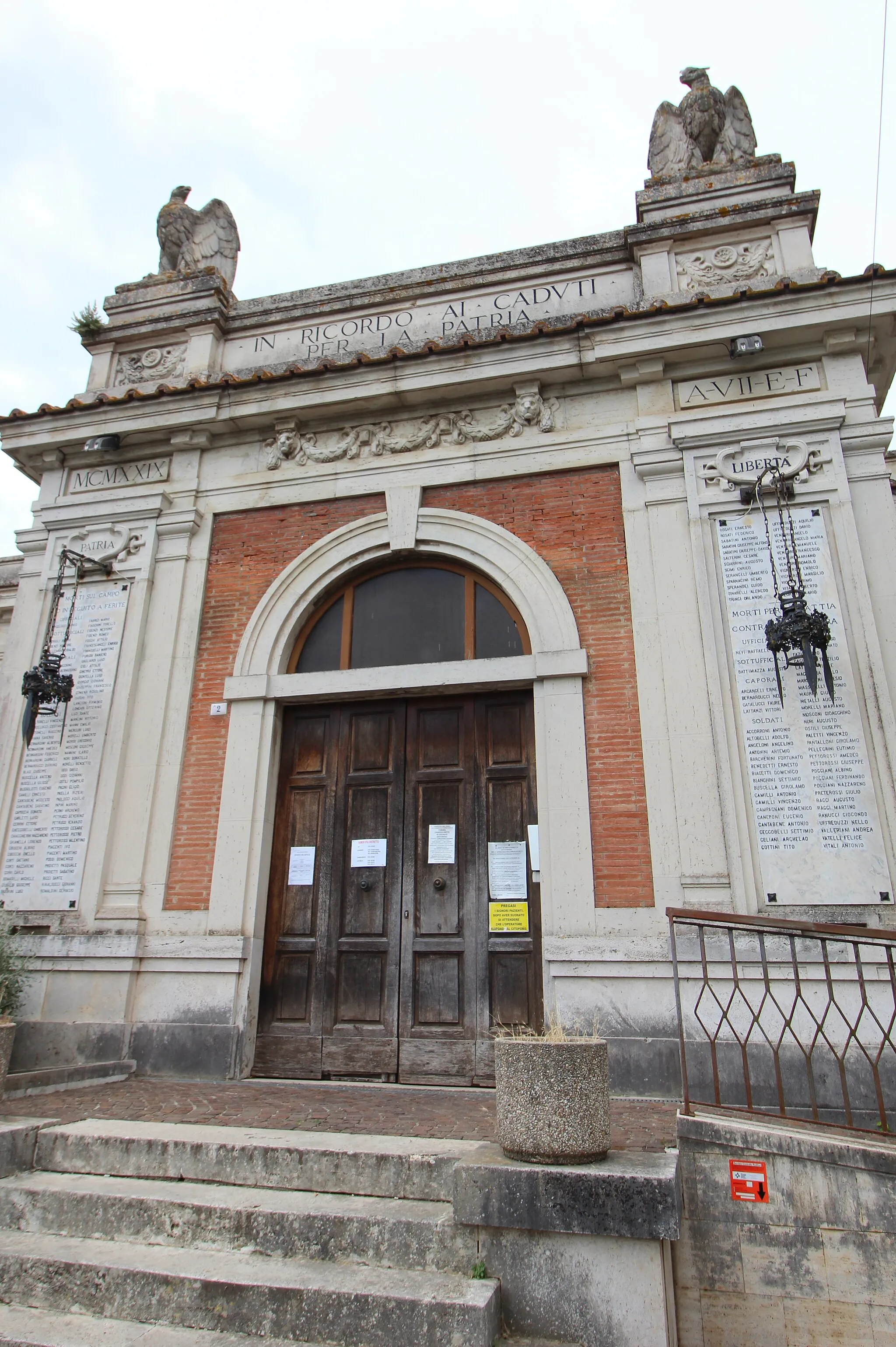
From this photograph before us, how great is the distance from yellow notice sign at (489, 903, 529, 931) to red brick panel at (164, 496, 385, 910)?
2404 mm

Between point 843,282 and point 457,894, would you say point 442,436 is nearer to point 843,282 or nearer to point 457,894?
point 843,282

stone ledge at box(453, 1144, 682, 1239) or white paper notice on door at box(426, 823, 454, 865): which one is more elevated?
white paper notice on door at box(426, 823, 454, 865)

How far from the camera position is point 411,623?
26.0 ft

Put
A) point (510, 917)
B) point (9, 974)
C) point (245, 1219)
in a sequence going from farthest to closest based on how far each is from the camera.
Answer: point (510, 917) → point (9, 974) → point (245, 1219)

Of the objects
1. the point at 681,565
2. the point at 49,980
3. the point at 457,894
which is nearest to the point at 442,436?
the point at 681,565

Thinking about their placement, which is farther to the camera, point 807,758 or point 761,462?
point 761,462

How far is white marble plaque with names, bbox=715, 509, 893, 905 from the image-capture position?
6.03 m

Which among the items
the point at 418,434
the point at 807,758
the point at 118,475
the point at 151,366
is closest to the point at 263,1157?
the point at 807,758

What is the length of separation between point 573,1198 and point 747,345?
6.54 m

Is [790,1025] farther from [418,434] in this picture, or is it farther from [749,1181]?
[418,434]

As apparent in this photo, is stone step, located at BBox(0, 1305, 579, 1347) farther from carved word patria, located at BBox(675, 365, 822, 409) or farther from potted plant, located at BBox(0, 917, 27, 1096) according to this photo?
carved word patria, located at BBox(675, 365, 822, 409)

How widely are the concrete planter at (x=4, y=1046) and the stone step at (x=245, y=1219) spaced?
84cm

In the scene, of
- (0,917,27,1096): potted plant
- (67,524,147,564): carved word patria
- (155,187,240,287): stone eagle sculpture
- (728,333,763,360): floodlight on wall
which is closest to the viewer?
(0,917,27,1096): potted plant

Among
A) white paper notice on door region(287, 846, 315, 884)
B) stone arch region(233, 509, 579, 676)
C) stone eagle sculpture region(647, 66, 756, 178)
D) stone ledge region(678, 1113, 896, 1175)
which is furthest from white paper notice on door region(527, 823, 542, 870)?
stone eagle sculpture region(647, 66, 756, 178)
